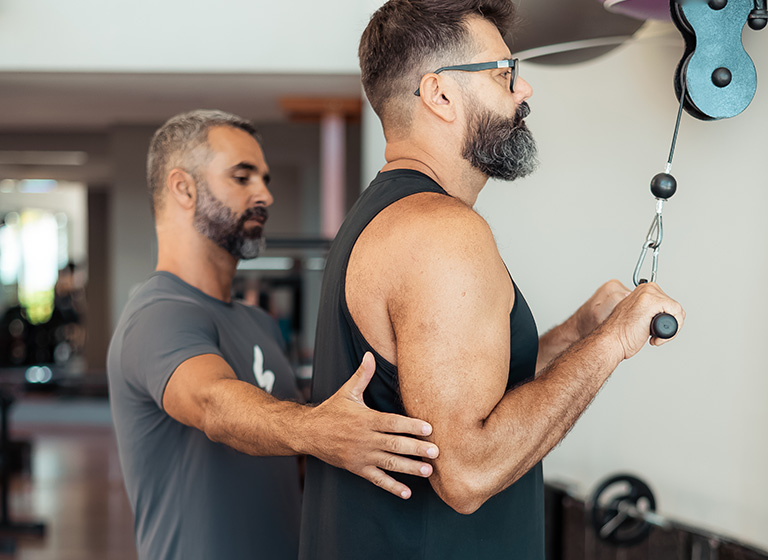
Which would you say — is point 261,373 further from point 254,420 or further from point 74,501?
point 74,501

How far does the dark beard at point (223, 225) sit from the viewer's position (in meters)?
1.70

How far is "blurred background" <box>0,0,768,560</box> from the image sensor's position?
2.26m

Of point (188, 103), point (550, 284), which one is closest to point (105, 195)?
point (188, 103)

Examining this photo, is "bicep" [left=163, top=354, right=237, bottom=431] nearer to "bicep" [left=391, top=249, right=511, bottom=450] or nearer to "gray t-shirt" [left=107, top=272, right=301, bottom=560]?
"gray t-shirt" [left=107, top=272, right=301, bottom=560]

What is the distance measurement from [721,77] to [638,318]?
396 mm

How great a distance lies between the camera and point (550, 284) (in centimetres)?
270

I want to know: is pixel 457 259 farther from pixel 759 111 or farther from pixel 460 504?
pixel 759 111

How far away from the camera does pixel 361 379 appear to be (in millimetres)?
924

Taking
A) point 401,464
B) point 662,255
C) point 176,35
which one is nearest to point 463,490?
point 401,464

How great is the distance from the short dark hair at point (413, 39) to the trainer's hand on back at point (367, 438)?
0.40m

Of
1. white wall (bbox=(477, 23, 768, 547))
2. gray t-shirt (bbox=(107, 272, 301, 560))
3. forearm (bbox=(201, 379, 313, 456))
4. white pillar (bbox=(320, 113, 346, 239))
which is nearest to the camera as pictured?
forearm (bbox=(201, 379, 313, 456))

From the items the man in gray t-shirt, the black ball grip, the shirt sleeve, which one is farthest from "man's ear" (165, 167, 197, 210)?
the black ball grip

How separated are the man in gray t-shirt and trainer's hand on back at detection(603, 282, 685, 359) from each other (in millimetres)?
287

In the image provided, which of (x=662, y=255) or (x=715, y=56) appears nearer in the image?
(x=715, y=56)
